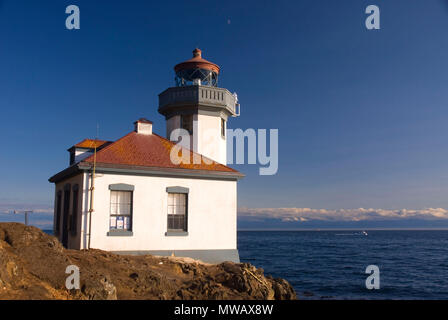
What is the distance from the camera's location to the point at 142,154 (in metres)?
18.8

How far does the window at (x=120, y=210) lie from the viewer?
17.2 m

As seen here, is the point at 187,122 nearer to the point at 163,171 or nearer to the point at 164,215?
the point at 163,171

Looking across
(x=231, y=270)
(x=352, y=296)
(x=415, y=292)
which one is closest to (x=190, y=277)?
(x=231, y=270)

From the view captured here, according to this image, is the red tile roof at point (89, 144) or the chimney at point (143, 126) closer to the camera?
the chimney at point (143, 126)

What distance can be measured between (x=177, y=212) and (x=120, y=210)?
268 cm

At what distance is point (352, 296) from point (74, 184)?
16863mm

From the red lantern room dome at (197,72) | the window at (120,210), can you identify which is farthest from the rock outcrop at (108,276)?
the red lantern room dome at (197,72)

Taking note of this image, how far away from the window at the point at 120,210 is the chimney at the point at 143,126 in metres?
4.68

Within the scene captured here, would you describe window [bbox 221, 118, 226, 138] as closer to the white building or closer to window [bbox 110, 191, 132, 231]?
the white building

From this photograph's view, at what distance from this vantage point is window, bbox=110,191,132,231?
679 inches

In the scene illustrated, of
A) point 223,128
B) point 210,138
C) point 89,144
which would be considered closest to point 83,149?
point 89,144

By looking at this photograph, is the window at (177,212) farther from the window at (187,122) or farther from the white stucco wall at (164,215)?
the window at (187,122)
